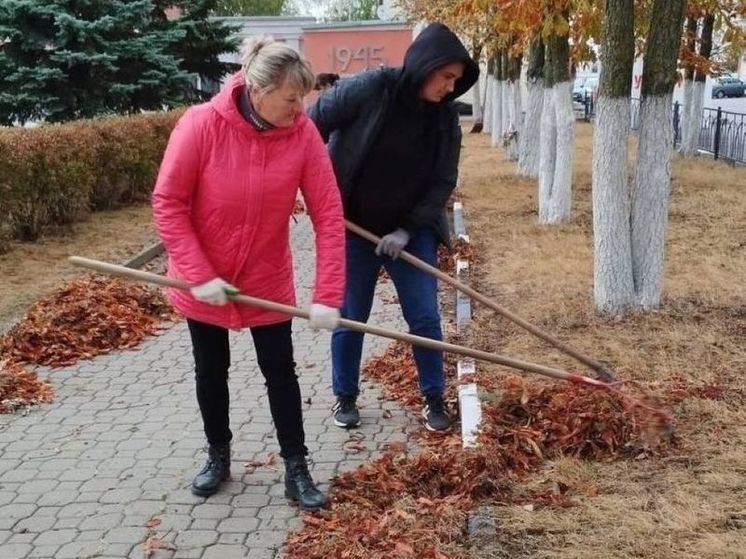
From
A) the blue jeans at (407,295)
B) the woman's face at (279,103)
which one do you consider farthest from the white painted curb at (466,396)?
the woman's face at (279,103)

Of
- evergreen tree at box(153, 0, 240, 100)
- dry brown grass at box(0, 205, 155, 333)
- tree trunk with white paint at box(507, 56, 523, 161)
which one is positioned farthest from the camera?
tree trunk with white paint at box(507, 56, 523, 161)

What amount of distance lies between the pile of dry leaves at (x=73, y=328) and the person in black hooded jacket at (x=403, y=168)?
2.00 m

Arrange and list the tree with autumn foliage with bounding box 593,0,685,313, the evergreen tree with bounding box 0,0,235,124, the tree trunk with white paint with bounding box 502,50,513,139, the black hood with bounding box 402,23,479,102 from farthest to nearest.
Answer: the tree trunk with white paint with bounding box 502,50,513,139
the evergreen tree with bounding box 0,0,235,124
the tree with autumn foliage with bounding box 593,0,685,313
the black hood with bounding box 402,23,479,102

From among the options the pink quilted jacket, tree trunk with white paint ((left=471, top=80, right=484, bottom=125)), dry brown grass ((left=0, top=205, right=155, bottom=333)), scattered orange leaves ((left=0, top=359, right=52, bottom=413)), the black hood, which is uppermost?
the black hood

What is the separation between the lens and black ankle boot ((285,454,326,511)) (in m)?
3.59

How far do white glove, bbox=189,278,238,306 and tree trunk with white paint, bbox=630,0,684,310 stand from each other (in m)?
3.57

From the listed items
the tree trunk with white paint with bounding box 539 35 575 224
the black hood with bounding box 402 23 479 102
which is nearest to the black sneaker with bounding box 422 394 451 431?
the black hood with bounding box 402 23 479 102

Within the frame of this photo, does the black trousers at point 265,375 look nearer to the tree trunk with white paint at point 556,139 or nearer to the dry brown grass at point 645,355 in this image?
the dry brown grass at point 645,355

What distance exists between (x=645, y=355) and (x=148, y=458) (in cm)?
276

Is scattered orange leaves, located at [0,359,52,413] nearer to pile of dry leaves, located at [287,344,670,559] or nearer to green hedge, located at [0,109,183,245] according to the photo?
pile of dry leaves, located at [287,344,670,559]

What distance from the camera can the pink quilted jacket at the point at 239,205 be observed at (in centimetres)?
318

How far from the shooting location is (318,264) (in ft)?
11.1

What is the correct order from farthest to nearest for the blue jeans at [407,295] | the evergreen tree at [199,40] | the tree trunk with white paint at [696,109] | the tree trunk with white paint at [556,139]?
the evergreen tree at [199,40] → the tree trunk with white paint at [696,109] → the tree trunk with white paint at [556,139] → the blue jeans at [407,295]

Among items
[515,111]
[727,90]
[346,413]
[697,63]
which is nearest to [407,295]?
[346,413]
